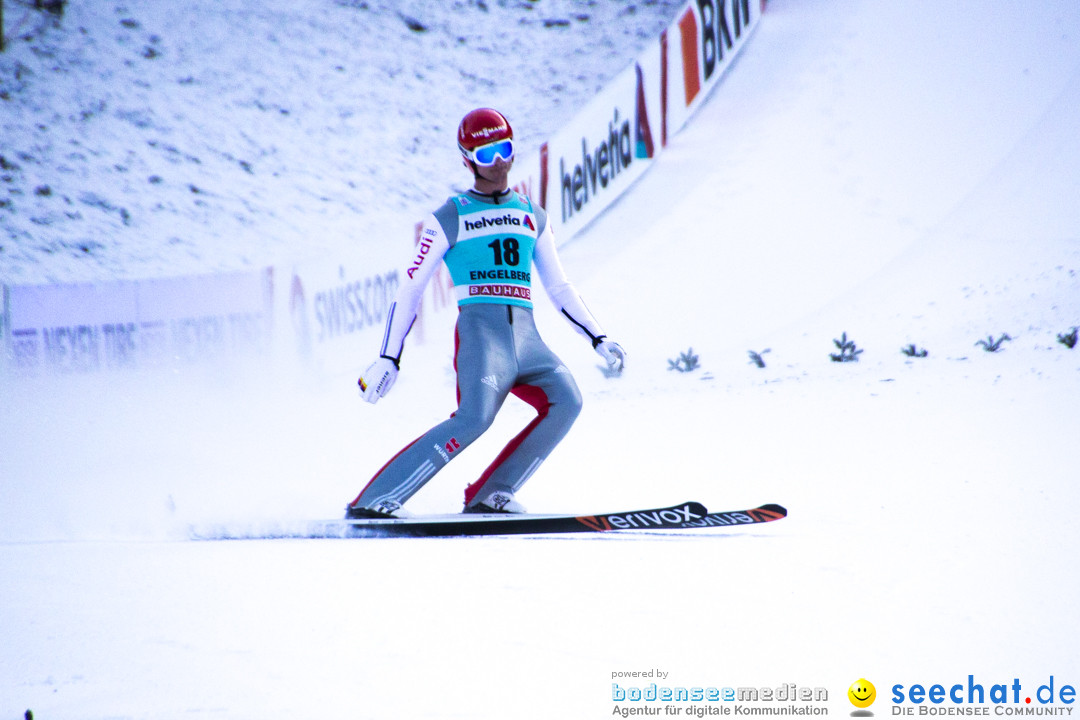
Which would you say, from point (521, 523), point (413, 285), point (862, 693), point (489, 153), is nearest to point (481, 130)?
point (489, 153)

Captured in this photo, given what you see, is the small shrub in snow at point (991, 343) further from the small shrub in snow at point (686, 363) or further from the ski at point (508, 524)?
the ski at point (508, 524)

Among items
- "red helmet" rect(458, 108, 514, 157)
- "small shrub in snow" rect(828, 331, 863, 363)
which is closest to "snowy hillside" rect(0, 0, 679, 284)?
"small shrub in snow" rect(828, 331, 863, 363)

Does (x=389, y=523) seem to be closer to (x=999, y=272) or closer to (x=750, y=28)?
(x=999, y=272)

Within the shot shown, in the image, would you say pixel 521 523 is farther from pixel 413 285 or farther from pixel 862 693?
pixel 862 693

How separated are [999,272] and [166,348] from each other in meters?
9.01

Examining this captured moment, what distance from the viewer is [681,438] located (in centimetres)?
557

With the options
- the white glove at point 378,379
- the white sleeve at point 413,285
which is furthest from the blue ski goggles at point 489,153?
the white glove at point 378,379

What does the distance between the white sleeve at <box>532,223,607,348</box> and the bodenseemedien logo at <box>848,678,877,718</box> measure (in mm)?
2080

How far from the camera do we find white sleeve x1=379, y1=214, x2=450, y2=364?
145 inches

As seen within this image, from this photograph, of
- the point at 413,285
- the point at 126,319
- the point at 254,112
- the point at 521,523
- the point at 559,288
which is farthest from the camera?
the point at 254,112

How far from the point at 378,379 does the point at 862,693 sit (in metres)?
2.17

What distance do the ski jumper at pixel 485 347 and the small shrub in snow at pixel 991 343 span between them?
3.95 metres

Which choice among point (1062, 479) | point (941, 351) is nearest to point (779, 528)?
point (1062, 479)

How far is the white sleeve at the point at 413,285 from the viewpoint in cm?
369
